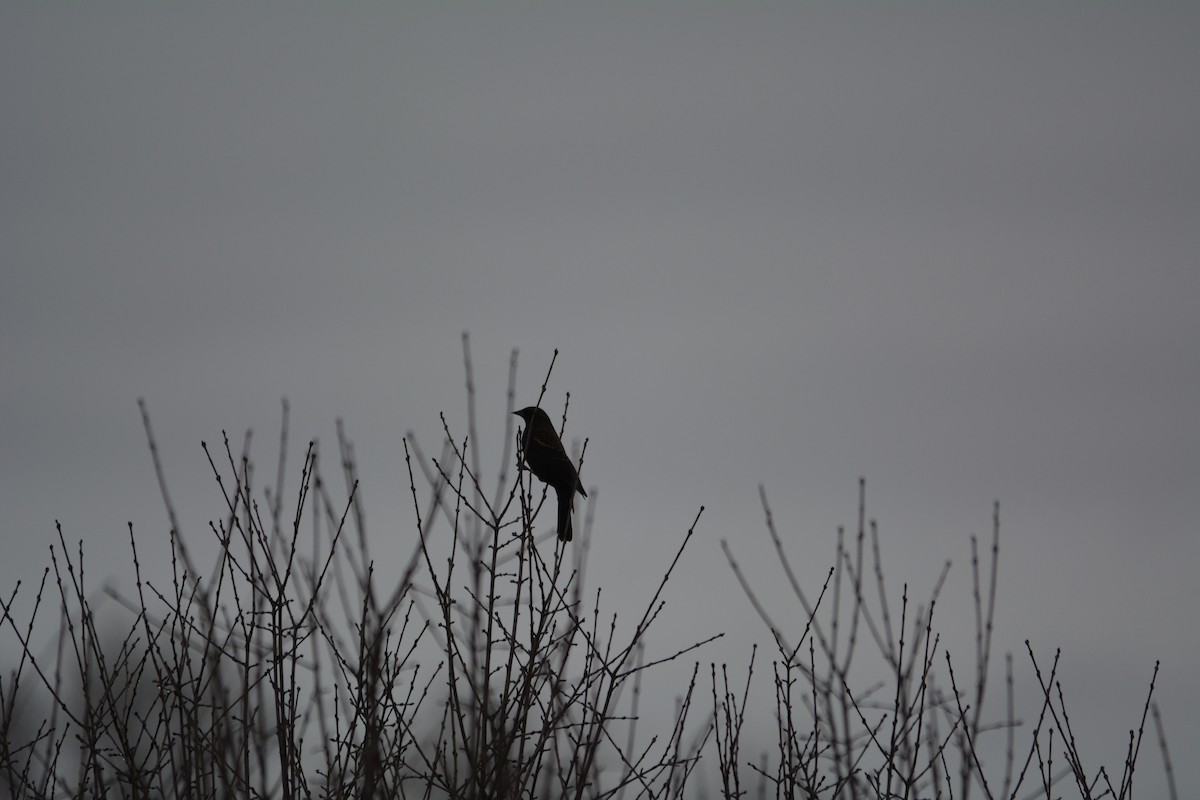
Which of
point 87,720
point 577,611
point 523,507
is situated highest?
point 523,507

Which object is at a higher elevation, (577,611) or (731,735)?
(577,611)

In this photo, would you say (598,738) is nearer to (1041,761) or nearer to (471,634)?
(471,634)

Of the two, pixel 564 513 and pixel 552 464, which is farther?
pixel 564 513

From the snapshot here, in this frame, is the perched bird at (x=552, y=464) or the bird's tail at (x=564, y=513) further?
the bird's tail at (x=564, y=513)

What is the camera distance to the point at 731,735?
465 cm

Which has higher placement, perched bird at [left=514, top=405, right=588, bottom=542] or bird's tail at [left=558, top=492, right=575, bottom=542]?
perched bird at [left=514, top=405, right=588, bottom=542]

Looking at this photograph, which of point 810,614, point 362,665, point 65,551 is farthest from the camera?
point 810,614

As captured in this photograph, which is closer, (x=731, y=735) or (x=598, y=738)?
(x=598, y=738)

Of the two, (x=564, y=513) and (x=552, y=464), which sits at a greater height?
(x=552, y=464)

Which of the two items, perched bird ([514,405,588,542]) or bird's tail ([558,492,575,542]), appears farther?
bird's tail ([558,492,575,542])

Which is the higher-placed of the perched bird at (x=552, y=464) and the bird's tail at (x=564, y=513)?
the perched bird at (x=552, y=464)

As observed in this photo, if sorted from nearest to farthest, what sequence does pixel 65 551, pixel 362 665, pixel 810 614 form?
pixel 362 665 → pixel 65 551 → pixel 810 614

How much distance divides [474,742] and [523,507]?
2.99 ft

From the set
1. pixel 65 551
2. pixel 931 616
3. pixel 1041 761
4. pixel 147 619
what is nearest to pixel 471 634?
pixel 147 619
